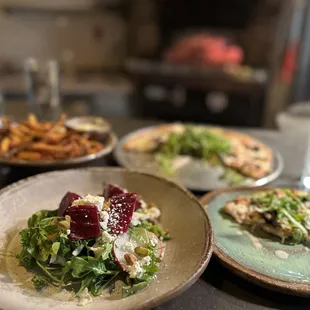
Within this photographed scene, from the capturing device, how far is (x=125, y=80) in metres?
3.97

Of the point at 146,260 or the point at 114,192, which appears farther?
the point at 114,192

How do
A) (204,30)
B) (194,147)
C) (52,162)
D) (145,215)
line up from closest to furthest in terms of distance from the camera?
1. (145,215)
2. (52,162)
3. (194,147)
4. (204,30)

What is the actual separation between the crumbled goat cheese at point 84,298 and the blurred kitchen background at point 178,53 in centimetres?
271

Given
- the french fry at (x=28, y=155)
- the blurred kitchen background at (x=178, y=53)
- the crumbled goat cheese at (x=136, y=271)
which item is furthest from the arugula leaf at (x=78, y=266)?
the blurred kitchen background at (x=178, y=53)

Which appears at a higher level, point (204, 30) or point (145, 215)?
point (204, 30)

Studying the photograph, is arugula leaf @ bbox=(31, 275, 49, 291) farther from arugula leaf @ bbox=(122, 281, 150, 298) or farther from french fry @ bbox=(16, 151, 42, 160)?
french fry @ bbox=(16, 151, 42, 160)

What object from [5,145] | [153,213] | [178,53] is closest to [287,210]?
[153,213]

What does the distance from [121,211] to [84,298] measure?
9.2 inches

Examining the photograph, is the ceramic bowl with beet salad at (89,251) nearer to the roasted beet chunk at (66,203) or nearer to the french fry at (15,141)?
the roasted beet chunk at (66,203)

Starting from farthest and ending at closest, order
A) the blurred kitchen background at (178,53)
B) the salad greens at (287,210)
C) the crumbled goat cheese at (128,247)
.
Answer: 1. the blurred kitchen background at (178,53)
2. the salad greens at (287,210)
3. the crumbled goat cheese at (128,247)

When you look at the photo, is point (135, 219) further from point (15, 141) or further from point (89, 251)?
point (15, 141)

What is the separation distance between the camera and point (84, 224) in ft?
2.89

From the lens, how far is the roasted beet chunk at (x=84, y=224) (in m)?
0.88

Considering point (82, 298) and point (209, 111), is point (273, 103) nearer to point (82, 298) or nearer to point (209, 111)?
point (209, 111)
